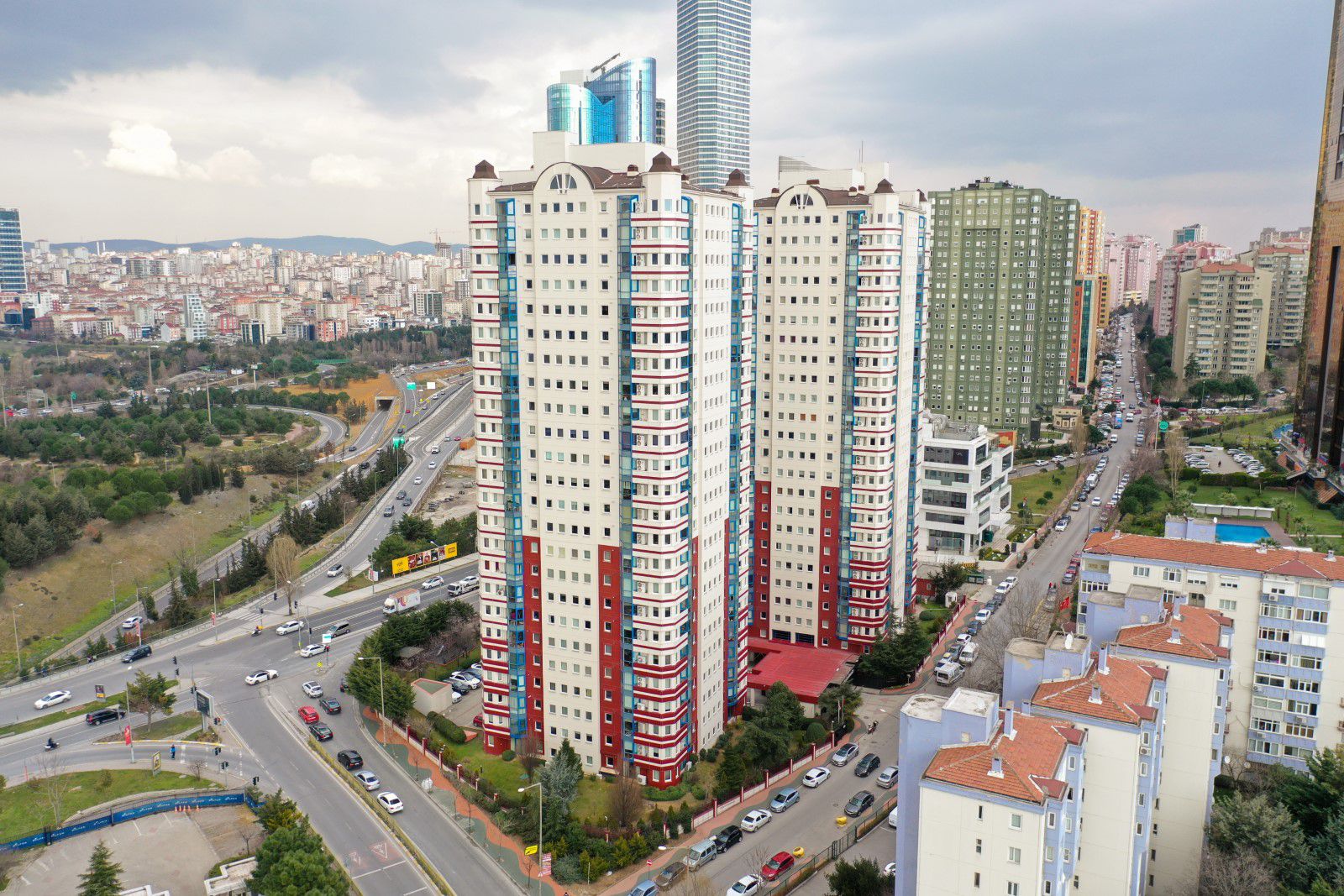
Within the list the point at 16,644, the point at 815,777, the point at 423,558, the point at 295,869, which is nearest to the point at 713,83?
the point at 423,558

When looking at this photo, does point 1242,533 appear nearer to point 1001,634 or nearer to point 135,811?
point 1001,634

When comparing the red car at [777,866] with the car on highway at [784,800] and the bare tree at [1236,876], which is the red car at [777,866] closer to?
the car on highway at [784,800]

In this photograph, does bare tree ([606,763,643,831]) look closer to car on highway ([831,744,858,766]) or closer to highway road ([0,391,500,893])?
highway road ([0,391,500,893])

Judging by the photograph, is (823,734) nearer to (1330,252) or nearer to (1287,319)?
(1330,252)

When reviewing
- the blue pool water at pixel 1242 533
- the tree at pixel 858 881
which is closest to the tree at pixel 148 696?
the tree at pixel 858 881

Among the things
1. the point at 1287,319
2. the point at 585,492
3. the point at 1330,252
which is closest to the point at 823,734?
the point at 585,492

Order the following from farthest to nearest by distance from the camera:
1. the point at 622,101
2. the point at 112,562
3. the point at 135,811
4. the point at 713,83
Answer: the point at 713,83, the point at 622,101, the point at 112,562, the point at 135,811

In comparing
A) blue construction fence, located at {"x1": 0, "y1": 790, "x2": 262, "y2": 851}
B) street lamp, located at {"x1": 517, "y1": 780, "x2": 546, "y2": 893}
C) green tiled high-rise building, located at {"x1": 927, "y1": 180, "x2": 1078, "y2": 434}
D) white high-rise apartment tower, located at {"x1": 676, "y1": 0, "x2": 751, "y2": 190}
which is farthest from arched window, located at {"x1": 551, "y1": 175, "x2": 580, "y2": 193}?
white high-rise apartment tower, located at {"x1": 676, "y1": 0, "x2": 751, "y2": 190}
